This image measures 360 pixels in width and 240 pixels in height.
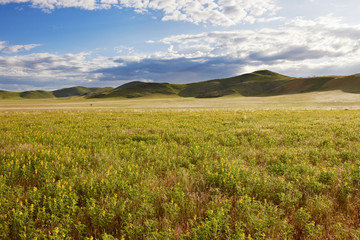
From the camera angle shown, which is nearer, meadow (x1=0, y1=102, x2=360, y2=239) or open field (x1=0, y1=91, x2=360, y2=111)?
meadow (x1=0, y1=102, x2=360, y2=239)

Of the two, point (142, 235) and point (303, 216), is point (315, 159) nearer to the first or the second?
point (303, 216)

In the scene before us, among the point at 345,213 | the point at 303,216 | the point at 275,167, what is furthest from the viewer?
the point at 275,167

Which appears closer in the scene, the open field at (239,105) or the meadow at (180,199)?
the meadow at (180,199)

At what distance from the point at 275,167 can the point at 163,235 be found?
3991 millimetres

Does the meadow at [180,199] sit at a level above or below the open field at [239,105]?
below

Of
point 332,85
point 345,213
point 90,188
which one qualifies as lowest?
point 345,213

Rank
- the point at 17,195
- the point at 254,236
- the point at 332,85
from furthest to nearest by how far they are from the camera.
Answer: the point at 332,85 → the point at 17,195 → the point at 254,236

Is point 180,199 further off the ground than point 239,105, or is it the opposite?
point 239,105

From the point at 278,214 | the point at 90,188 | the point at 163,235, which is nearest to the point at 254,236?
the point at 278,214

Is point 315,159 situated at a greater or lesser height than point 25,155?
lesser

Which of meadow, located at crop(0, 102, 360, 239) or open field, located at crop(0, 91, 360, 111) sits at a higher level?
open field, located at crop(0, 91, 360, 111)

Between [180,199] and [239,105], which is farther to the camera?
[239,105]

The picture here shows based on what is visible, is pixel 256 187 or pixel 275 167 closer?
Answer: pixel 256 187

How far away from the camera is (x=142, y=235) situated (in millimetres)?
3201
